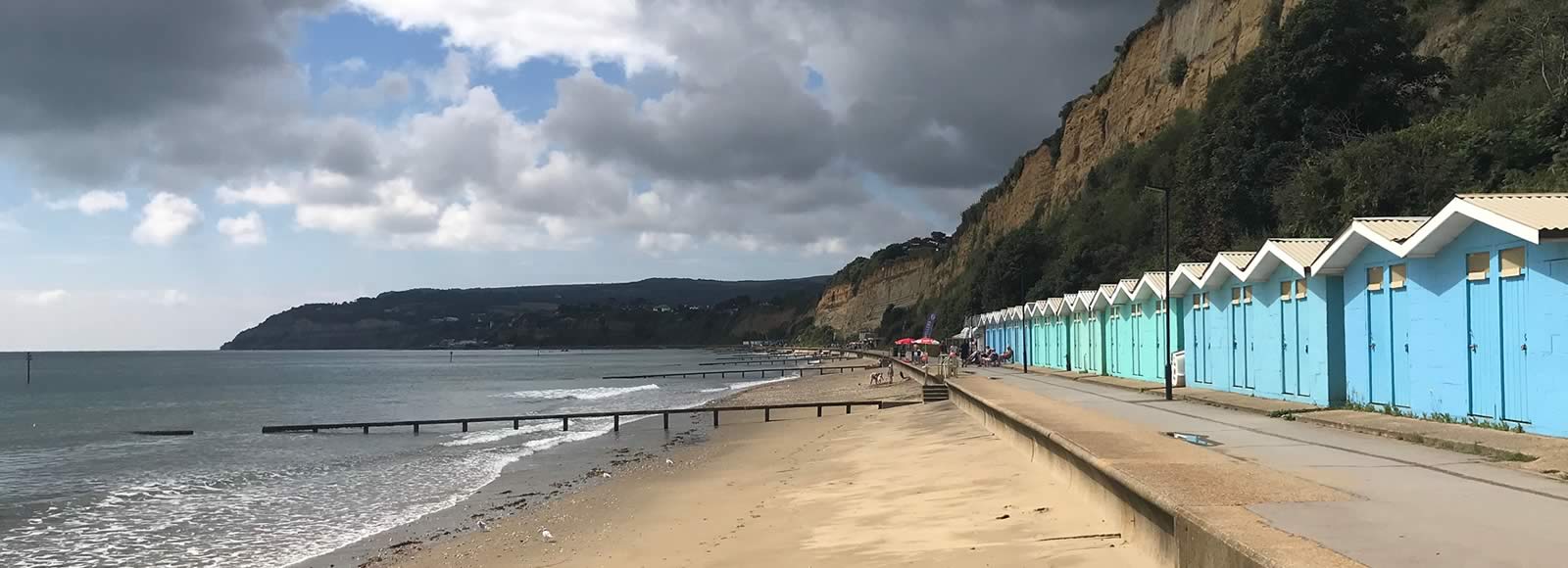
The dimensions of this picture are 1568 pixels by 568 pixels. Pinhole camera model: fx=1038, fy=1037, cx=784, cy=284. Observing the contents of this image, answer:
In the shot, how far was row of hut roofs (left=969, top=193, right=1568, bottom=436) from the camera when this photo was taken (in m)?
13.0

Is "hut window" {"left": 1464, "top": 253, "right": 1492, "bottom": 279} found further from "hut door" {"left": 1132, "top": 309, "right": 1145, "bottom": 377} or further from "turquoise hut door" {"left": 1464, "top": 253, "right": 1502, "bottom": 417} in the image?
→ "hut door" {"left": 1132, "top": 309, "right": 1145, "bottom": 377}

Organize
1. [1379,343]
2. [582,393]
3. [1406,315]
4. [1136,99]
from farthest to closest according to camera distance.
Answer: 1. [1136,99]
2. [582,393]
3. [1379,343]
4. [1406,315]

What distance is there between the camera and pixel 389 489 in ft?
70.6

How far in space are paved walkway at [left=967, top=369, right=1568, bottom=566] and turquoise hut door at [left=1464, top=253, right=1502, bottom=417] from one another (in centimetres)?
183

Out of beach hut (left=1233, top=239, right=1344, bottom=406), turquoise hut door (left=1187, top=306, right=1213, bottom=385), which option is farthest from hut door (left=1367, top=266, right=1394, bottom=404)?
turquoise hut door (left=1187, top=306, right=1213, bottom=385)

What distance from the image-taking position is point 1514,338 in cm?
1352

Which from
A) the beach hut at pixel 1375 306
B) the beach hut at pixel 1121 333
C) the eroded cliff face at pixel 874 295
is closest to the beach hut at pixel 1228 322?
the beach hut at pixel 1375 306

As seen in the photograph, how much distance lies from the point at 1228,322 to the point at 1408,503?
17.6 m

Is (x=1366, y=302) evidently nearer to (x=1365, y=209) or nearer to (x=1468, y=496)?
(x=1468, y=496)

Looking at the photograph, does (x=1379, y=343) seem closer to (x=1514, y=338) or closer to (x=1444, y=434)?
(x=1514, y=338)

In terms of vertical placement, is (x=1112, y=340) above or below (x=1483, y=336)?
below

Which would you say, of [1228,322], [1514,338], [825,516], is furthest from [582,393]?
[1514,338]

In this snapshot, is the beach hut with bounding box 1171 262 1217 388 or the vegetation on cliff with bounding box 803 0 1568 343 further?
the vegetation on cliff with bounding box 803 0 1568 343

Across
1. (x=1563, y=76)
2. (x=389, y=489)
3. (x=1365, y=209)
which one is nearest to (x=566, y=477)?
(x=389, y=489)
